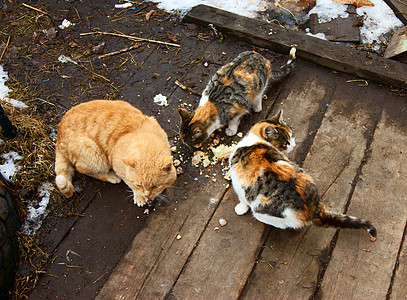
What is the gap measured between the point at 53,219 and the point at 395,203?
317 centimetres

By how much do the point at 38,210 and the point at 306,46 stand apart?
347 centimetres

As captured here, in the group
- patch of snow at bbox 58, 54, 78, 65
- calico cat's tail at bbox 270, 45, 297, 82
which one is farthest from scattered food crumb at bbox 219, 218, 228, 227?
patch of snow at bbox 58, 54, 78, 65

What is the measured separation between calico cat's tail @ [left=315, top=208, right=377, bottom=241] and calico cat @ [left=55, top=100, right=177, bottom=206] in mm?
1315

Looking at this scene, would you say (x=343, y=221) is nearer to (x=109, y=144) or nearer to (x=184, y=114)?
(x=184, y=114)

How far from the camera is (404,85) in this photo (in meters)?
3.32

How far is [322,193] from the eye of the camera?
2.80 meters

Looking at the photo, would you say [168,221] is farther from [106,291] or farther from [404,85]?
[404,85]

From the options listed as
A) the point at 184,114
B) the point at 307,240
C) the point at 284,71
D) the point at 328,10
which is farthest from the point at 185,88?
the point at 328,10

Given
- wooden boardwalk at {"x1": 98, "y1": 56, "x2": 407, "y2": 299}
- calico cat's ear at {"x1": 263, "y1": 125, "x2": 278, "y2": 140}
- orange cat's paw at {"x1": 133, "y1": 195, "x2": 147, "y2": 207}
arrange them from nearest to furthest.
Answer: wooden boardwalk at {"x1": 98, "y1": 56, "x2": 407, "y2": 299} < calico cat's ear at {"x1": 263, "y1": 125, "x2": 278, "y2": 140} < orange cat's paw at {"x1": 133, "y1": 195, "x2": 147, "y2": 207}

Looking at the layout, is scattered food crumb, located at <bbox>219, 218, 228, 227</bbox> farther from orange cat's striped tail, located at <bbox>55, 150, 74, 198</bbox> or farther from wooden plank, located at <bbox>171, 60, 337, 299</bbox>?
orange cat's striped tail, located at <bbox>55, 150, 74, 198</bbox>

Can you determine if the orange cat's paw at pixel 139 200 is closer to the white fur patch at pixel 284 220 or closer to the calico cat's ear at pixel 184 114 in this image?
the calico cat's ear at pixel 184 114

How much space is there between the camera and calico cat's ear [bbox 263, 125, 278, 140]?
2.64 m

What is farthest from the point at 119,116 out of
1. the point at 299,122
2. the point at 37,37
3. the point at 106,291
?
the point at 37,37

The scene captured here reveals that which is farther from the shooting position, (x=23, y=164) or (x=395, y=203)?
(x=23, y=164)
